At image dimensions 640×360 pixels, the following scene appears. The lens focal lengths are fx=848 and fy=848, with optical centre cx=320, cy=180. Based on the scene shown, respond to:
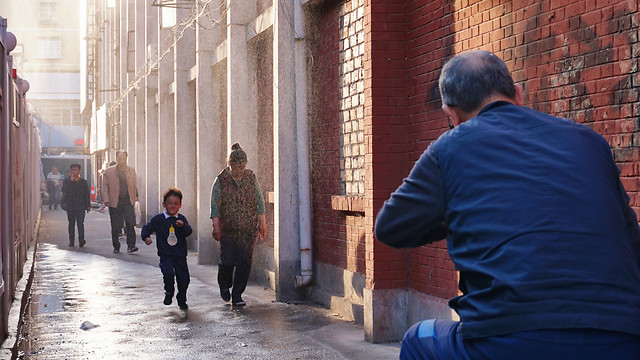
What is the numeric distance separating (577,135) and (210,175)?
13414mm

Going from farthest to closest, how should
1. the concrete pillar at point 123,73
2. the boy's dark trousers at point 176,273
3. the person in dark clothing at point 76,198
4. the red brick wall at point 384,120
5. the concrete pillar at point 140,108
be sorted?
1. the concrete pillar at point 123,73
2. the concrete pillar at point 140,108
3. the person in dark clothing at point 76,198
4. the boy's dark trousers at point 176,273
5. the red brick wall at point 384,120

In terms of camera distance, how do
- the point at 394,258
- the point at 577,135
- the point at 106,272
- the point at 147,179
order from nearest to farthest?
the point at 577,135 < the point at 394,258 < the point at 106,272 < the point at 147,179

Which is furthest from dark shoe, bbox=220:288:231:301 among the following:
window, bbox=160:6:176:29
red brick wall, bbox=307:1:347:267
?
window, bbox=160:6:176:29

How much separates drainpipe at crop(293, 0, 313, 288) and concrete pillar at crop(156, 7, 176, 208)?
11.4 m

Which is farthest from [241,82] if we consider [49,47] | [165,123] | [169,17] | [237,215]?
[49,47]

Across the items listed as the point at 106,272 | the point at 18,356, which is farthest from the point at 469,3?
the point at 106,272

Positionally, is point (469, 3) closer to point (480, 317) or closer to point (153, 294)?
point (480, 317)

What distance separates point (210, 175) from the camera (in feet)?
50.8

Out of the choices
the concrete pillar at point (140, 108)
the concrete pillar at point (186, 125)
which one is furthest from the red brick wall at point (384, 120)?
the concrete pillar at point (140, 108)

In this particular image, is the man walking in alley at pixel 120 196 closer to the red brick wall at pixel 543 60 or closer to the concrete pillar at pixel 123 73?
the red brick wall at pixel 543 60

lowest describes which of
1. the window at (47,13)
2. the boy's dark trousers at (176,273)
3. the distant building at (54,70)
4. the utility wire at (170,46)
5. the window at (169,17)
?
the boy's dark trousers at (176,273)

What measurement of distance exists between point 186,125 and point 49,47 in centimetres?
6105

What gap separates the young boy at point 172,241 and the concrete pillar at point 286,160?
3.94ft

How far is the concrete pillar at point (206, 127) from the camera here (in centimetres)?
1524
